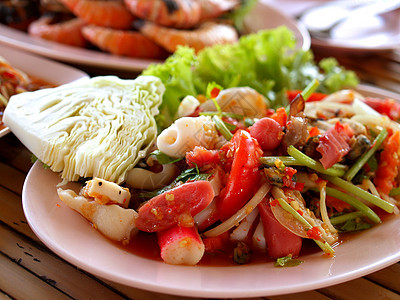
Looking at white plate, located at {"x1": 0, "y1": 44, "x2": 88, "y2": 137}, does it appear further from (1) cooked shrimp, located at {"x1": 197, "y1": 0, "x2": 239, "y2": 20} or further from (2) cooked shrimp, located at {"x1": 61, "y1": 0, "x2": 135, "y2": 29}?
(1) cooked shrimp, located at {"x1": 197, "y1": 0, "x2": 239, "y2": 20}

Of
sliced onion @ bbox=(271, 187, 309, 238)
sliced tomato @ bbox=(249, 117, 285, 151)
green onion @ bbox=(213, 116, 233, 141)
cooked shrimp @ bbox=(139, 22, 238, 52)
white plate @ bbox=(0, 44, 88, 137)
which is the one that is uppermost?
sliced tomato @ bbox=(249, 117, 285, 151)

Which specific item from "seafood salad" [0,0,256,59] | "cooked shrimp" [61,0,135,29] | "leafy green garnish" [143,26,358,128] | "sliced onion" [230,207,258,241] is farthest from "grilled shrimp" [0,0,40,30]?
"sliced onion" [230,207,258,241]

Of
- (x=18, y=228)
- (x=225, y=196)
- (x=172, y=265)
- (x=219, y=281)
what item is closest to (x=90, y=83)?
(x=18, y=228)

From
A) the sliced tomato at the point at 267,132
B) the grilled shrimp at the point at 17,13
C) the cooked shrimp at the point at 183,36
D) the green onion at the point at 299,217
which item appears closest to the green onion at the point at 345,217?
the green onion at the point at 299,217

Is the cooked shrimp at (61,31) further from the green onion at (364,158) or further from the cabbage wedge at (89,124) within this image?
the green onion at (364,158)

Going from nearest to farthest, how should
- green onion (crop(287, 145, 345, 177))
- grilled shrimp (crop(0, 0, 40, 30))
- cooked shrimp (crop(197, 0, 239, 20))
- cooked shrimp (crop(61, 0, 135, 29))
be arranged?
green onion (crop(287, 145, 345, 177))
cooked shrimp (crop(61, 0, 135, 29))
grilled shrimp (crop(0, 0, 40, 30))
cooked shrimp (crop(197, 0, 239, 20))

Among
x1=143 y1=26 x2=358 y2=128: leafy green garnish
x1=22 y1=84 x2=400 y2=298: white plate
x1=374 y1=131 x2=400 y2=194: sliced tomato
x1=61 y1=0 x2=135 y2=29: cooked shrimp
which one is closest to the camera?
x1=22 y1=84 x2=400 y2=298: white plate
